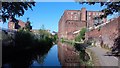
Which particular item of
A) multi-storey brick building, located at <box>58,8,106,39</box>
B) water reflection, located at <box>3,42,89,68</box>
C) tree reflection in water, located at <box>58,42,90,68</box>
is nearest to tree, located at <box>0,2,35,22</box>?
water reflection, located at <box>3,42,89,68</box>

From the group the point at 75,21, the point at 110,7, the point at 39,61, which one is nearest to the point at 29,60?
the point at 39,61

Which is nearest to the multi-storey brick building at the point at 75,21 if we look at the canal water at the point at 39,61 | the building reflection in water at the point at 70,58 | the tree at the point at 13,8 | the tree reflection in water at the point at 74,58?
the building reflection in water at the point at 70,58

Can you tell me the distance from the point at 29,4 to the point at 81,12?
87.0 m

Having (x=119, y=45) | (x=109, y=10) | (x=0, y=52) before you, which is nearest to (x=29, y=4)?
(x=0, y=52)

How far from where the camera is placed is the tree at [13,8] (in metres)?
15.2

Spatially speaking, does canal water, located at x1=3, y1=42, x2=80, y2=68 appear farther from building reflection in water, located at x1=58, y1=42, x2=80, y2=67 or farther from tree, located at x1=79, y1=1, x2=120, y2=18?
tree, located at x1=79, y1=1, x2=120, y2=18

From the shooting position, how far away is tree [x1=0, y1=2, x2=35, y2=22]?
49.7ft

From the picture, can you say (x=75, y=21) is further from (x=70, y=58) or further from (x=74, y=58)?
(x=74, y=58)

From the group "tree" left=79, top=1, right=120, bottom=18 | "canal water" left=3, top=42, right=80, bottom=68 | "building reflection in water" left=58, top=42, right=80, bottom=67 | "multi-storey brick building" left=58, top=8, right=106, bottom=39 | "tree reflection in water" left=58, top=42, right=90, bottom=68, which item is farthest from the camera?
"multi-storey brick building" left=58, top=8, right=106, bottom=39

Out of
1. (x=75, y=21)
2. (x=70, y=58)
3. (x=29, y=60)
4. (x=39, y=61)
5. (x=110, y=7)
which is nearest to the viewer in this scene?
(x=110, y=7)

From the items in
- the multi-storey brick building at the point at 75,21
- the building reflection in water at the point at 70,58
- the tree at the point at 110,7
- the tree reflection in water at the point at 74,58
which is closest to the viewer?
the tree at the point at 110,7

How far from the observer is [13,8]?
50.7 ft

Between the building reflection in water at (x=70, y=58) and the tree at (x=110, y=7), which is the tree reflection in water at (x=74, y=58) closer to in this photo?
the building reflection in water at (x=70, y=58)

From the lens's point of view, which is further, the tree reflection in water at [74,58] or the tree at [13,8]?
the tree reflection in water at [74,58]
